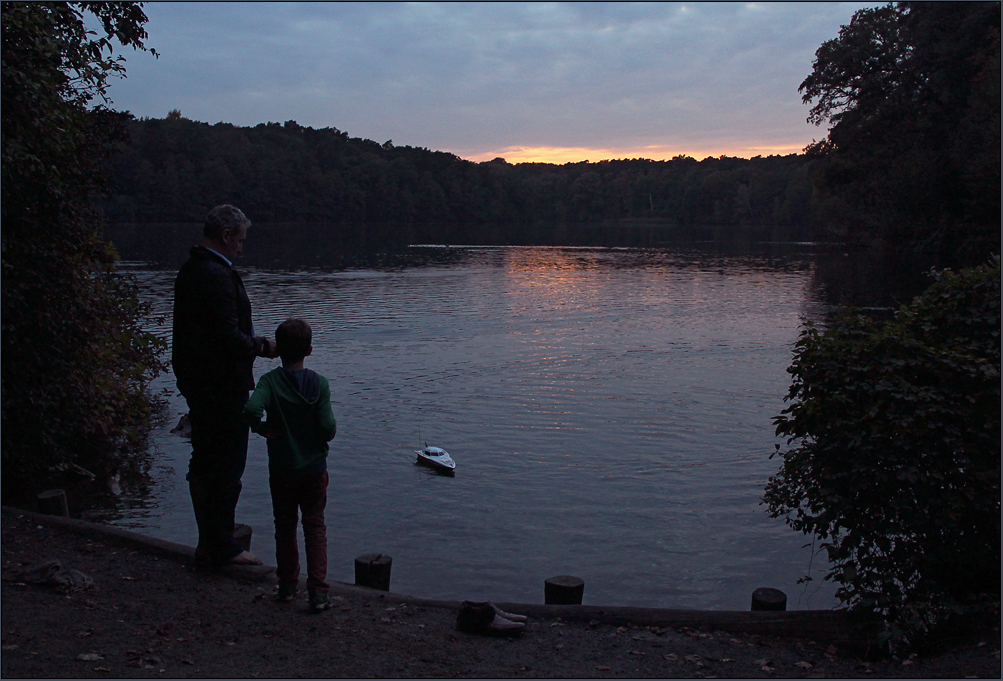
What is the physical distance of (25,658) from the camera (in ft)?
16.6

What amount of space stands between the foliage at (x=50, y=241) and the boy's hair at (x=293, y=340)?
441 centimetres

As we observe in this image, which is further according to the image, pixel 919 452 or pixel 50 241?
pixel 50 241

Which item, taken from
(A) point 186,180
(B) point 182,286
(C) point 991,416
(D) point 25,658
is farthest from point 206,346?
(A) point 186,180

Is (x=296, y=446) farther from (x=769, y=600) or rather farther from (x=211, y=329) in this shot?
(x=769, y=600)

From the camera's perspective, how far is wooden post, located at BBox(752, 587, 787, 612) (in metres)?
6.49

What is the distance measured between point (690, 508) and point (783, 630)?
6206mm

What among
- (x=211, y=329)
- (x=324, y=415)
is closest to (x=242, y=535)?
(x=324, y=415)

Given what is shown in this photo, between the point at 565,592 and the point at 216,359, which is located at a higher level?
the point at 216,359

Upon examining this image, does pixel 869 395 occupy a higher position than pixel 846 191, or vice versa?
pixel 846 191

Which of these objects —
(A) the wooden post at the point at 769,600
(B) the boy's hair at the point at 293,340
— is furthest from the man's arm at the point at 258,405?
(A) the wooden post at the point at 769,600

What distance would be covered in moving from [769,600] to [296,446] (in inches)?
143

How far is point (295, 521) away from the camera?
6.09 meters

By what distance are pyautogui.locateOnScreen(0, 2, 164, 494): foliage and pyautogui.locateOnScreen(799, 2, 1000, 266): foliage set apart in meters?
39.0

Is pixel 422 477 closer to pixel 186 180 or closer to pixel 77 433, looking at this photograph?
pixel 77 433
